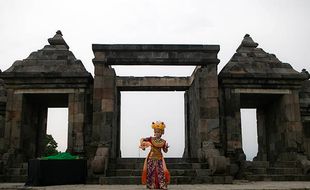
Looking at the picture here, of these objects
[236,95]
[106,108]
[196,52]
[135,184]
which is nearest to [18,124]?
[106,108]

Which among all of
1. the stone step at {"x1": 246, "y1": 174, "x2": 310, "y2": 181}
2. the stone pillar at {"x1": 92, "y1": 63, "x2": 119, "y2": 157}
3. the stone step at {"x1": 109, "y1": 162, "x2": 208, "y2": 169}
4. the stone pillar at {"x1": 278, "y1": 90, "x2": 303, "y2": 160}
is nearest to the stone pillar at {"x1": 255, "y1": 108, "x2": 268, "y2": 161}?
the stone pillar at {"x1": 278, "y1": 90, "x2": 303, "y2": 160}

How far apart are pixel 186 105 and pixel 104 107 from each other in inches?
237

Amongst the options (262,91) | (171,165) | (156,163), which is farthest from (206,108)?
(156,163)

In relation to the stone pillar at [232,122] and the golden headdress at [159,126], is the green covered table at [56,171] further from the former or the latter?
the stone pillar at [232,122]

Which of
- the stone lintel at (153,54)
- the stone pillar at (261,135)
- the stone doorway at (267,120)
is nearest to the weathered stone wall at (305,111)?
the stone doorway at (267,120)

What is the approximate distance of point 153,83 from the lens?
1830 cm

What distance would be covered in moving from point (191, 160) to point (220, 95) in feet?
11.7

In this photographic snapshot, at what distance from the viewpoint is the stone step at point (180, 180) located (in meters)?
12.3

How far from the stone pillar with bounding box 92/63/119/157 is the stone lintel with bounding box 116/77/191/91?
239cm

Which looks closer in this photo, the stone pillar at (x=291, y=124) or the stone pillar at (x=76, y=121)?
the stone pillar at (x=76, y=121)

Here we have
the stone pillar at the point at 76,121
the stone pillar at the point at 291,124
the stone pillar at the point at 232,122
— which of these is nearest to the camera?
the stone pillar at the point at 76,121

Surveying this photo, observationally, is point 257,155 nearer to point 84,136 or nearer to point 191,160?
point 191,160

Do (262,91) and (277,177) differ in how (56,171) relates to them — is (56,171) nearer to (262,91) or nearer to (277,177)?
(277,177)

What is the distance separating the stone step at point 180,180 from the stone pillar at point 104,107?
2.66m
